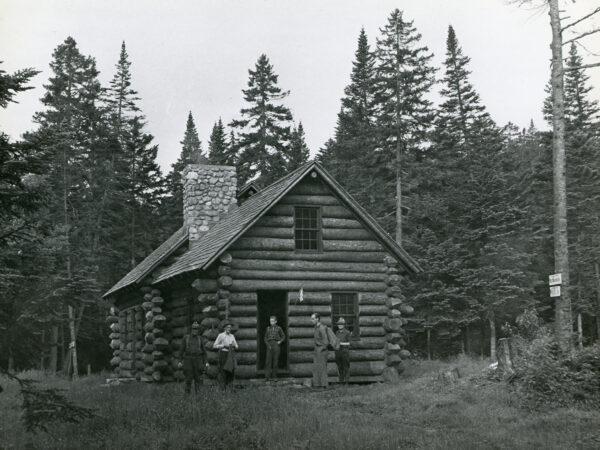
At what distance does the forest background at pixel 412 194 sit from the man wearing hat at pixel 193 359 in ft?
60.1

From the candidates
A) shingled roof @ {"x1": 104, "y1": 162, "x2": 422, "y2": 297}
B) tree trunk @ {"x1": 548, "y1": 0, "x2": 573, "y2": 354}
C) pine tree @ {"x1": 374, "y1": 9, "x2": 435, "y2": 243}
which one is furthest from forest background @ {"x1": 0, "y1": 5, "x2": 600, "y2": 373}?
tree trunk @ {"x1": 548, "y1": 0, "x2": 573, "y2": 354}

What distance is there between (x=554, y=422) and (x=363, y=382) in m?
9.89

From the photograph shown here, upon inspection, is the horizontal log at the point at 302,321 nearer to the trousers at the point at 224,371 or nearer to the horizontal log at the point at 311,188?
the trousers at the point at 224,371

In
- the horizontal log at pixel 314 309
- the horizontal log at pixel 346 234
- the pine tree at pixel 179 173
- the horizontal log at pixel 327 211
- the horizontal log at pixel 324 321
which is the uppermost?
the pine tree at pixel 179 173

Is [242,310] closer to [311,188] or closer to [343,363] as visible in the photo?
[343,363]

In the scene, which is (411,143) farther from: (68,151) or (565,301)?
(565,301)

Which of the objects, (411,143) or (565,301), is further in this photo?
(411,143)

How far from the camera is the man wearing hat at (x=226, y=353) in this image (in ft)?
59.8

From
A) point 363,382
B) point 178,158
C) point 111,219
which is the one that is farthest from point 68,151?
point 363,382

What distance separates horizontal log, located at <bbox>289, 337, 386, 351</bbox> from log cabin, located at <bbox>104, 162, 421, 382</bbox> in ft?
0.10

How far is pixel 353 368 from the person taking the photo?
2069 cm

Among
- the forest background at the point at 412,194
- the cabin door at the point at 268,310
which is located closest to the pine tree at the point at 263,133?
the forest background at the point at 412,194

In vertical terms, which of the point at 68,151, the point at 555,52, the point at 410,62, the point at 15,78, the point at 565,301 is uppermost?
the point at 410,62

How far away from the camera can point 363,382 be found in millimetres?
20688
